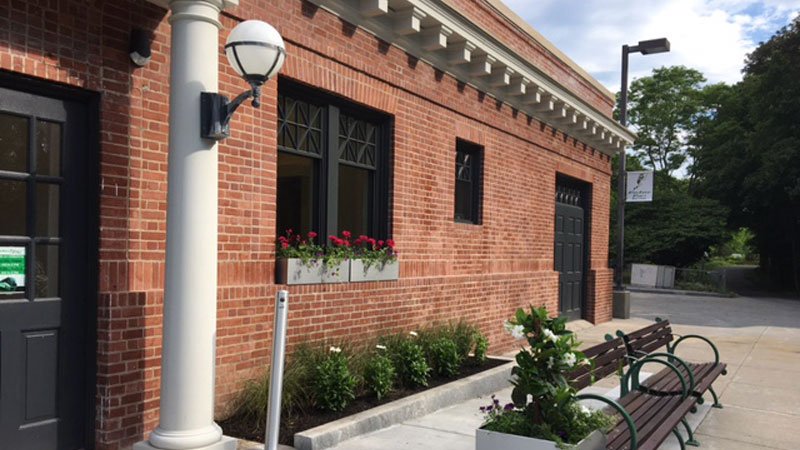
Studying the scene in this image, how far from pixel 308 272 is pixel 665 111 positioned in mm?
45226

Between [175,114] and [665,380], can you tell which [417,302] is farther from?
[175,114]

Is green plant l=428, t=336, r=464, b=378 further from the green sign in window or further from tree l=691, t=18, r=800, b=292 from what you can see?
tree l=691, t=18, r=800, b=292

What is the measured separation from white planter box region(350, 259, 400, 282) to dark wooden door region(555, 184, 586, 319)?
6.29 meters

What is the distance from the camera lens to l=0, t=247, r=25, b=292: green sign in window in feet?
14.1

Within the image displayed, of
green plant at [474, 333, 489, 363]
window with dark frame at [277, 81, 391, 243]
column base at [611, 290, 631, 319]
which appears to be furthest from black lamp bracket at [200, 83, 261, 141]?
column base at [611, 290, 631, 319]

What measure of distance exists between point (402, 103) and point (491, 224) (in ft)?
9.94

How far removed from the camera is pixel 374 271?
747 centimetres

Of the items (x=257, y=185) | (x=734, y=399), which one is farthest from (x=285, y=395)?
(x=734, y=399)

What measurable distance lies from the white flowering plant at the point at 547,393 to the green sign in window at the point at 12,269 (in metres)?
3.28

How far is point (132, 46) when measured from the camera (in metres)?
4.89

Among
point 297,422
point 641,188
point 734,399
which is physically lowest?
point 734,399

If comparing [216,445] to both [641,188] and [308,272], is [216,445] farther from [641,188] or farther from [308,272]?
[641,188]

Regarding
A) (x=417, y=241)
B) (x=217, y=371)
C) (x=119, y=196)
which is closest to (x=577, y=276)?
(x=417, y=241)

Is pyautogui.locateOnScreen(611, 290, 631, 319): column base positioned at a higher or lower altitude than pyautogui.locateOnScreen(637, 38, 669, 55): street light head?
lower
